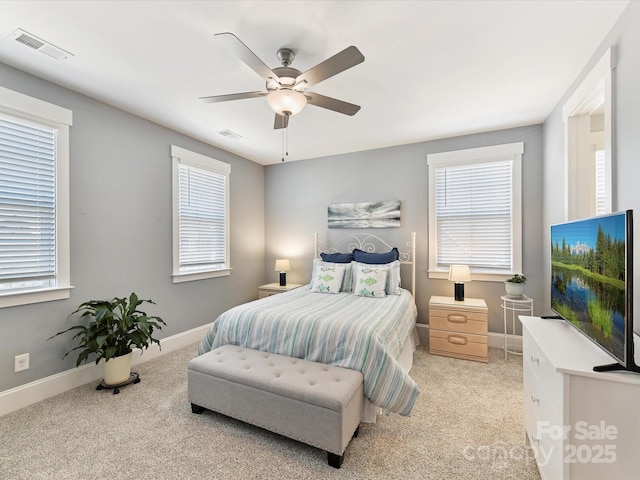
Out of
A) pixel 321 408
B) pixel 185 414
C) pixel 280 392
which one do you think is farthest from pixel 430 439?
pixel 185 414

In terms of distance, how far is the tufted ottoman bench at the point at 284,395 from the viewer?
1.71m

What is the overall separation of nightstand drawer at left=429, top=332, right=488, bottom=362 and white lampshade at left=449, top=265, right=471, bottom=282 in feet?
2.03

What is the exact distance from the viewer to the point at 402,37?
193 cm

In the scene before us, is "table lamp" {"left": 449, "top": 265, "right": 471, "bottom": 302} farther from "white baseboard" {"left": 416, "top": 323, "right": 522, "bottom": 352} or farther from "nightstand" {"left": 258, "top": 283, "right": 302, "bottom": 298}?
"nightstand" {"left": 258, "top": 283, "right": 302, "bottom": 298}

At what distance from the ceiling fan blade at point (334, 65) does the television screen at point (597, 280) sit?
1.46m

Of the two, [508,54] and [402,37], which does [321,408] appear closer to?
[402,37]

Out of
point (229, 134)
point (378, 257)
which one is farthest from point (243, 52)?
point (378, 257)

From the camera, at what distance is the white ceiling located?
171 cm

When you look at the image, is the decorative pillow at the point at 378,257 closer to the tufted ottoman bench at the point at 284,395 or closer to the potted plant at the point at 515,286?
the potted plant at the point at 515,286

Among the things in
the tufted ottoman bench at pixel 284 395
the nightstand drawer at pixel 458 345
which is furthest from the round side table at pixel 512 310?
the tufted ottoman bench at pixel 284 395

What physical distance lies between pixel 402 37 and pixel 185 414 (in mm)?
3155

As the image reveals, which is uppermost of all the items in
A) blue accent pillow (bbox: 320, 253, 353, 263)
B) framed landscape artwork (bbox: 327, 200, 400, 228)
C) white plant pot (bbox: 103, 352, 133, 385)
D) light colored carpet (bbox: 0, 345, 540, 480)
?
framed landscape artwork (bbox: 327, 200, 400, 228)

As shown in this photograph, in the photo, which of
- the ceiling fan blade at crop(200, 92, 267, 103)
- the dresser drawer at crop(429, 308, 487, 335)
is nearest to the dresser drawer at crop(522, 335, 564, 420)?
the dresser drawer at crop(429, 308, 487, 335)

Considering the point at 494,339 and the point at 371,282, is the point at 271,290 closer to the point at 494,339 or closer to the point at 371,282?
the point at 371,282
